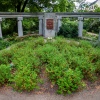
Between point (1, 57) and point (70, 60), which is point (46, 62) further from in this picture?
point (1, 57)

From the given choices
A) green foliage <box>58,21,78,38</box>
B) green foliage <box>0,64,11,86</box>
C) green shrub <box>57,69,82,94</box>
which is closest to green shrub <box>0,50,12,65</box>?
green foliage <box>0,64,11,86</box>

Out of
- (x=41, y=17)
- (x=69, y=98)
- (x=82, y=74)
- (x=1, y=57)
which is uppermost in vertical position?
(x=41, y=17)

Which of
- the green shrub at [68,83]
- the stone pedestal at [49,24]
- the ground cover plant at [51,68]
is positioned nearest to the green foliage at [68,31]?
the stone pedestal at [49,24]

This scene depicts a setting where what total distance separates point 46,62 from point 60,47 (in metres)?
1.46

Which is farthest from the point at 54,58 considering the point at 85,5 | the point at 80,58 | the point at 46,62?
the point at 85,5

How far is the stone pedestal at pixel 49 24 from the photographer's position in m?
10.3

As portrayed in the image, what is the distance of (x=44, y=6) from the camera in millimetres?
12125

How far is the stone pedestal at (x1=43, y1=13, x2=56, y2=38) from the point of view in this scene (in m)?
10.3

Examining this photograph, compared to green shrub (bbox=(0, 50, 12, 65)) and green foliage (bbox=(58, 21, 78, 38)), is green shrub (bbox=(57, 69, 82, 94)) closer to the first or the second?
green shrub (bbox=(0, 50, 12, 65))

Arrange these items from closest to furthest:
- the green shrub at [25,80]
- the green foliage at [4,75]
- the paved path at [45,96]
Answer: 1. the paved path at [45,96]
2. the green shrub at [25,80]
3. the green foliage at [4,75]

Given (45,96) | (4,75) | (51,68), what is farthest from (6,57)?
(45,96)

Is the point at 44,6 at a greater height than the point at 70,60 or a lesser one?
greater

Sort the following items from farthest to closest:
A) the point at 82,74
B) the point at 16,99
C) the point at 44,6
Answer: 1. the point at 44,6
2. the point at 82,74
3. the point at 16,99

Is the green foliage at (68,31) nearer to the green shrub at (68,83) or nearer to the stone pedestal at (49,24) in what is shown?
the stone pedestal at (49,24)
